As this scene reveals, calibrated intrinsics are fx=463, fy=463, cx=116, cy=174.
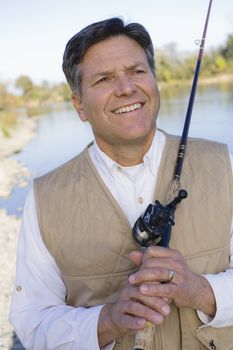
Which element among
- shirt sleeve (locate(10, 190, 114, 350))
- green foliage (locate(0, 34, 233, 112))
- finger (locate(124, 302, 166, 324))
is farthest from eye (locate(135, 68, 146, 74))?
green foliage (locate(0, 34, 233, 112))

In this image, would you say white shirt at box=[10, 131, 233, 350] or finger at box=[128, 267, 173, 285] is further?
white shirt at box=[10, 131, 233, 350]

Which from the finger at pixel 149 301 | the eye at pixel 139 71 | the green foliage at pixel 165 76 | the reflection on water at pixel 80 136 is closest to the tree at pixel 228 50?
the green foliage at pixel 165 76

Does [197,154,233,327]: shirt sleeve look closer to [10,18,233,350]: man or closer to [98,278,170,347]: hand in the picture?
[10,18,233,350]: man

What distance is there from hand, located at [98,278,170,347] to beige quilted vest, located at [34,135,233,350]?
216mm

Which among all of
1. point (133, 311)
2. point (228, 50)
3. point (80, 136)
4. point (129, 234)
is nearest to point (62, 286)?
point (129, 234)

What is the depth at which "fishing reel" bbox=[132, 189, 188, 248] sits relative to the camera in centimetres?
154

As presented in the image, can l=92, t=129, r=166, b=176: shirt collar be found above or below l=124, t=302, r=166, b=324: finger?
above

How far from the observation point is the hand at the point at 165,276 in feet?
4.46

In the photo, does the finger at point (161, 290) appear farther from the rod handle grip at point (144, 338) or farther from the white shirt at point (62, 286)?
the white shirt at point (62, 286)

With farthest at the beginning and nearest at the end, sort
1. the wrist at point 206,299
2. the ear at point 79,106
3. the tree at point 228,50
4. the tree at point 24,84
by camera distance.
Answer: the tree at point 24,84, the tree at point 228,50, the ear at point 79,106, the wrist at point 206,299

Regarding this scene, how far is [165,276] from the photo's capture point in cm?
137

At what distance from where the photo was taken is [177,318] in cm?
167

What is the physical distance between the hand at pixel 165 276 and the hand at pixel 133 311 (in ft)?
0.08

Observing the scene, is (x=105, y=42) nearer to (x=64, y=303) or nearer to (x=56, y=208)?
(x=56, y=208)
